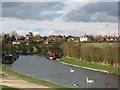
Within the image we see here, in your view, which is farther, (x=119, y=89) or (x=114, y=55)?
(x=114, y=55)

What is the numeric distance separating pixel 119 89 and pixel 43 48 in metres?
108

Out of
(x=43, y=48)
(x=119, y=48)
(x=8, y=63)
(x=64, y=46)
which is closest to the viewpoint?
(x=119, y=48)

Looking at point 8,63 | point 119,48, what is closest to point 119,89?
point 119,48

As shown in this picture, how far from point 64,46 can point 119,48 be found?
45.7 meters

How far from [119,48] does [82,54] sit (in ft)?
72.8

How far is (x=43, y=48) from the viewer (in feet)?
479

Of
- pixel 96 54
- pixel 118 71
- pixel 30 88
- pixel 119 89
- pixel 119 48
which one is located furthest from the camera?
pixel 96 54

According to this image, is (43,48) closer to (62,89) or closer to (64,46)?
(64,46)

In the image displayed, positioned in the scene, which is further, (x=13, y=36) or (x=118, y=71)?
(x=13, y=36)

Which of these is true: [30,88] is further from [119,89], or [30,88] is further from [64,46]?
[64,46]

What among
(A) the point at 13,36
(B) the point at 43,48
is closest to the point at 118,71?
(B) the point at 43,48

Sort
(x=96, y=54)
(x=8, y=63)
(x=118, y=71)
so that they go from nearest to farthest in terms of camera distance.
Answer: (x=118, y=71) → (x=96, y=54) → (x=8, y=63)

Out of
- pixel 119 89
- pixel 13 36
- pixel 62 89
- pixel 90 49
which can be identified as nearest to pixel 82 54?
pixel 90 49

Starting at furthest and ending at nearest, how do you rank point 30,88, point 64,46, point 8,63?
point 64,46 → point 8,63 → point 30,88
